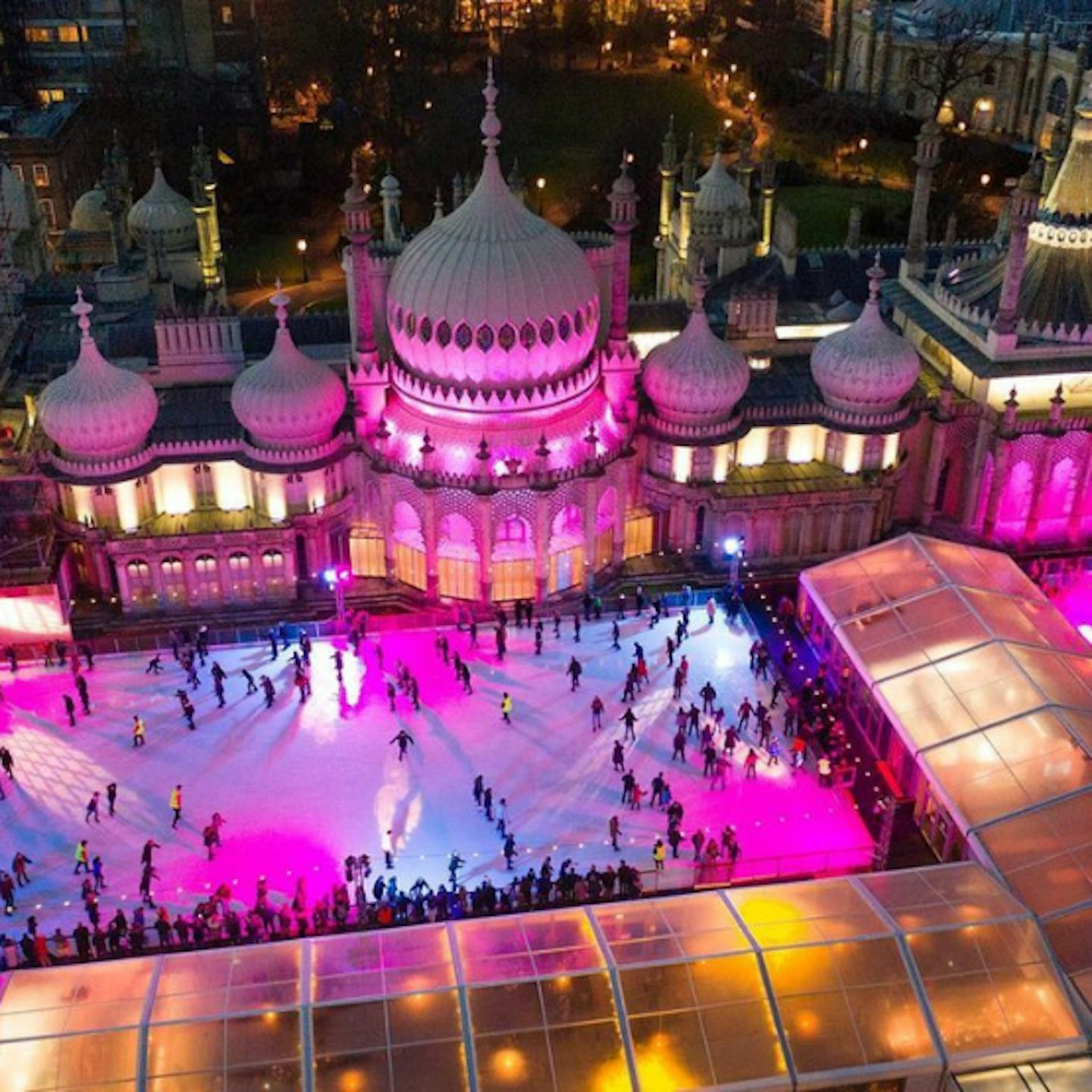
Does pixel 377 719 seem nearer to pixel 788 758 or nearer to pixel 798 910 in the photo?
pixel 788 758

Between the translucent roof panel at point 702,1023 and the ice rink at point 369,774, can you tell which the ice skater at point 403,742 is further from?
the translucent roof panel at point 702,1023

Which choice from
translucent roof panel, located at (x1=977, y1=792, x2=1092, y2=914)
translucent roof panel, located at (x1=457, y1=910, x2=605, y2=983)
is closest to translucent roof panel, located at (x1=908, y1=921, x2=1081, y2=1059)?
translucent roof panel, located at (x1=977, y1=792, x2=1092, y2=914)

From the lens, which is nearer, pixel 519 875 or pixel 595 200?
pixel 519 875

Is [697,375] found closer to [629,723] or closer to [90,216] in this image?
[629,723]

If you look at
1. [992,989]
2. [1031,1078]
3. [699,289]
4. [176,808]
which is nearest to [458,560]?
[699,289]

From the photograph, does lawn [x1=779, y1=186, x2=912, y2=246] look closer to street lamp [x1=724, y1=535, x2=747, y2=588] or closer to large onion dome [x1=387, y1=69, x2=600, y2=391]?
street lamp [x1=724, y1=535, x2=747, y2=588]

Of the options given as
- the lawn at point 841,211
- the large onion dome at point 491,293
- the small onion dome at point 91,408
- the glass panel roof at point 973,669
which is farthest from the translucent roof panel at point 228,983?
the lawn at point 841,211

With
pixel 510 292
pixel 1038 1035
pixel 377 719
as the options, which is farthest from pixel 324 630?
pixel 1038 1035
